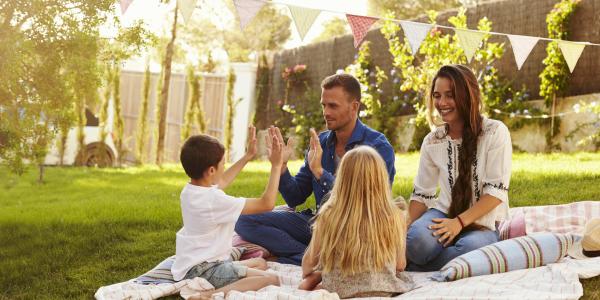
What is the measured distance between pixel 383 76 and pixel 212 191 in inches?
308

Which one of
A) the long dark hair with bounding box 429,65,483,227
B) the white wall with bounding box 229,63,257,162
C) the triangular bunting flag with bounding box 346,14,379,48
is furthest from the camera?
the white wall with bounding box 229,63,257,162

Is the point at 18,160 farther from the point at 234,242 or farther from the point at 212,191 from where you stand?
the point at 212,191

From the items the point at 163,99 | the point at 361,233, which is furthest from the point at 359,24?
the point at 163,99

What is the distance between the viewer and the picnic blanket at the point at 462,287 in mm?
3723

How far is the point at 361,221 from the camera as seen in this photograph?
3.80m

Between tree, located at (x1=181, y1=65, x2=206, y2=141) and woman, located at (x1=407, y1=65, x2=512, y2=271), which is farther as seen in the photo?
tree, located at (x1=181, y1=65, x2=206, y2=141)

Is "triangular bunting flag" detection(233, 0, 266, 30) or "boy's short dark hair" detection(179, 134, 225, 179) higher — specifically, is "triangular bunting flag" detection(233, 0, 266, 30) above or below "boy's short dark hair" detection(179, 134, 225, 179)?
above

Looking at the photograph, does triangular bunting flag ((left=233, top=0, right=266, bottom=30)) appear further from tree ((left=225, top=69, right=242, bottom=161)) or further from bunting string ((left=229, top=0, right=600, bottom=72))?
tree ((left=225, top=69, right=242, bottom=161))

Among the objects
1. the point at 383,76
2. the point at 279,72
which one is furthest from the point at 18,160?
the point at 279,72

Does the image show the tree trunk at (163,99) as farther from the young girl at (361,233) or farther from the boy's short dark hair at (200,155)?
the young girl at (361,233)

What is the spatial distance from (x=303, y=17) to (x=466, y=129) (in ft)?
4.95

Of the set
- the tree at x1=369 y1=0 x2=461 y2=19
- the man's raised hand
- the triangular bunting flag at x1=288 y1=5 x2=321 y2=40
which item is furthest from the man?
the tree at x1=369 y1=0 x2=461 y2=19

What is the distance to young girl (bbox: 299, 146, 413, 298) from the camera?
376cm

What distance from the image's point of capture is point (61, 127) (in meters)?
6.69
